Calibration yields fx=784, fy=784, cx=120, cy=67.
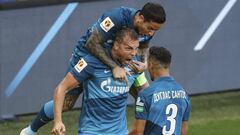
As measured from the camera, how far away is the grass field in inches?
383

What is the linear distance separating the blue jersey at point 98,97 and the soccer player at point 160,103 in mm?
194

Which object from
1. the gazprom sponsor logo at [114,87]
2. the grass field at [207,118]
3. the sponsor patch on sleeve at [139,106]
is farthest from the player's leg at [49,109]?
the grass field at [207,118]

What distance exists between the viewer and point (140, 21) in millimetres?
6605

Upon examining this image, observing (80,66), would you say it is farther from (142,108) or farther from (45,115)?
(45,115)

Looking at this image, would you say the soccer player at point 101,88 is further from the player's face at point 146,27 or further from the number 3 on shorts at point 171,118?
the number 3 on shorts at point 171,118

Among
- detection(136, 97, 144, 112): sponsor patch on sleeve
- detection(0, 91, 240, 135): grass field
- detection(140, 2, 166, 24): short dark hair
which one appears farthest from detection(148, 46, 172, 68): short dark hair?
detection(0, 91, 240, 135): grass field

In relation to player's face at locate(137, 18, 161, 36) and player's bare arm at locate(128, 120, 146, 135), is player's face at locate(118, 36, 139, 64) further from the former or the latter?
player's bare arm at locate(128, 120, 146, 135)

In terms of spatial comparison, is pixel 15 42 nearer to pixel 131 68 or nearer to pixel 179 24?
pixel 179 24

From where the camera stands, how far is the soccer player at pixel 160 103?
639 cm

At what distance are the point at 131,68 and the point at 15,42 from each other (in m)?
3.53

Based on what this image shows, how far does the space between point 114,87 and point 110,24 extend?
2.13ft

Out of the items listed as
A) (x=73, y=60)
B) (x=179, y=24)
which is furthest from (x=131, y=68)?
(x=179, y=24)

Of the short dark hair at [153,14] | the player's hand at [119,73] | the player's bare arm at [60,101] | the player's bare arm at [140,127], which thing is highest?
the short dark hair at [153,14]

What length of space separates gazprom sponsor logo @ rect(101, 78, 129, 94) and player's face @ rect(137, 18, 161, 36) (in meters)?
0.48
